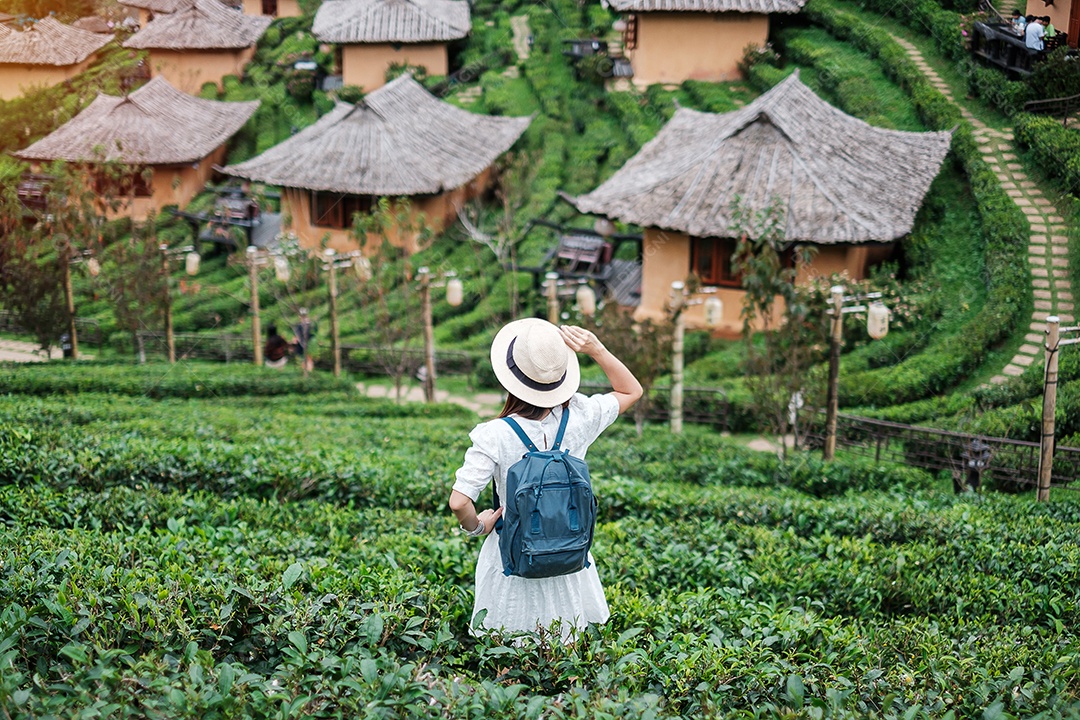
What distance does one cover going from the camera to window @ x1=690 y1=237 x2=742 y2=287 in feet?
66.5

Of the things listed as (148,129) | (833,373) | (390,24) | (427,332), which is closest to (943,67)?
(833,373)

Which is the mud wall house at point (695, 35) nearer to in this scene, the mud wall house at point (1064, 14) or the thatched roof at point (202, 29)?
the mud wall house at point (1064, 14)

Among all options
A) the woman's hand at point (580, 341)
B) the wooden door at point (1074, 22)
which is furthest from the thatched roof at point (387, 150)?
the woman's hand at point (580, 341)

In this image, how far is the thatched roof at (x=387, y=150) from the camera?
1036 inches

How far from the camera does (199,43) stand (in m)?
36.6

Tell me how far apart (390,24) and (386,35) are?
2.01 feet

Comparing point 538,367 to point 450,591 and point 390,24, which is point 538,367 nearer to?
point 450,591

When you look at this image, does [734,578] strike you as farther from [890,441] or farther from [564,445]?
[890,441]

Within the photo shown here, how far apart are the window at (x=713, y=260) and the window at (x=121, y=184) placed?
11.8 m

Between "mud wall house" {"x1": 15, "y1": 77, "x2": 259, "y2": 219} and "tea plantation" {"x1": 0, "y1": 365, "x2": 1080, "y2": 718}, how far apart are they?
60.4 ft

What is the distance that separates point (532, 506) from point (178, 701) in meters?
1.62

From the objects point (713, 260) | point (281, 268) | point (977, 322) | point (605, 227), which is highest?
point (605, 227)

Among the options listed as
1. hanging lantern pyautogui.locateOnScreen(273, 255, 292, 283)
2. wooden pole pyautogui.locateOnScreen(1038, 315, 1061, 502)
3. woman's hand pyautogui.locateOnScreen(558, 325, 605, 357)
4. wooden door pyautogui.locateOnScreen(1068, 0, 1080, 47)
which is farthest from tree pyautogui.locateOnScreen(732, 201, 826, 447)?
hanging lantern pyautogui.locateOnScreen(273, 255, 292, 283)

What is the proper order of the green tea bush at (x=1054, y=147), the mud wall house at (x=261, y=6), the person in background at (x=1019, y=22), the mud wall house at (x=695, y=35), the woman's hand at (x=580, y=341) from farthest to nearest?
the mud wall house at (x=261, y=6)
the mud wall house at (x=695, y=35)
the green tea bush at (x=1054, y=147)
the person in background at (x=1019, y=22)
the woman's hand at (x=580, y=341)
